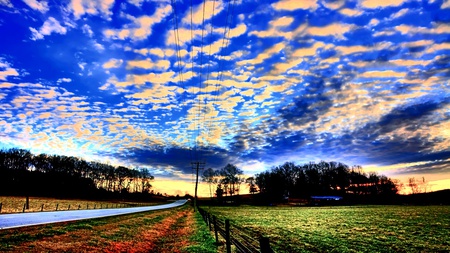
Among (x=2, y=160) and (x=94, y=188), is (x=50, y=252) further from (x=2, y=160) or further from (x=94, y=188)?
(x=94, y=188)

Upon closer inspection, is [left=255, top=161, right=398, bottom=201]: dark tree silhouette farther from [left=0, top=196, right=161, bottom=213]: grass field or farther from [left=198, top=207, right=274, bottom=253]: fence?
Result: [left=198, top=207, right=274, bottom=253]: fence

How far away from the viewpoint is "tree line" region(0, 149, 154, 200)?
121 metres

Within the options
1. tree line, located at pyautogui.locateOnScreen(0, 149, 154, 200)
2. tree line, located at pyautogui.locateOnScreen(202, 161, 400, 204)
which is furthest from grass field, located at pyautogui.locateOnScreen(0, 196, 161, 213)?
tree line, located at pyautogui.locateOnScreen(202, 161, 400, 204)

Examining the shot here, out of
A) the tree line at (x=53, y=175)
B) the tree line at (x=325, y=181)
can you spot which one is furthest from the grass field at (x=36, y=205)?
the tree line at (x=325, y=181)

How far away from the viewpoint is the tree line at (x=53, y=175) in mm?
120812

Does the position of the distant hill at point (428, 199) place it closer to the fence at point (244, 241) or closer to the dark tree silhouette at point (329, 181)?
the dark tree silhouette at point (329, 181)

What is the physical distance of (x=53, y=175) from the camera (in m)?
137

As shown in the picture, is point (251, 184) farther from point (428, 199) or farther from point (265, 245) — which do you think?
point (265, 245)

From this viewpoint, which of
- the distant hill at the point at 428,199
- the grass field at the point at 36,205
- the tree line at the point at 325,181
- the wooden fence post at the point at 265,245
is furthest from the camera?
the tree line at the point at 325,181

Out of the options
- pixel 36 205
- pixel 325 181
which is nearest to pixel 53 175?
pixel 36 205

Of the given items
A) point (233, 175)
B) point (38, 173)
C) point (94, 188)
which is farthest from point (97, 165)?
point (233, 175)

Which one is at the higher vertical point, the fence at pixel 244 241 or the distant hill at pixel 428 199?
the fence at pixel 244 241

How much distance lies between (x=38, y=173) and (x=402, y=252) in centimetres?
15586

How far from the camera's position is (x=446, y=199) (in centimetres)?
11481
